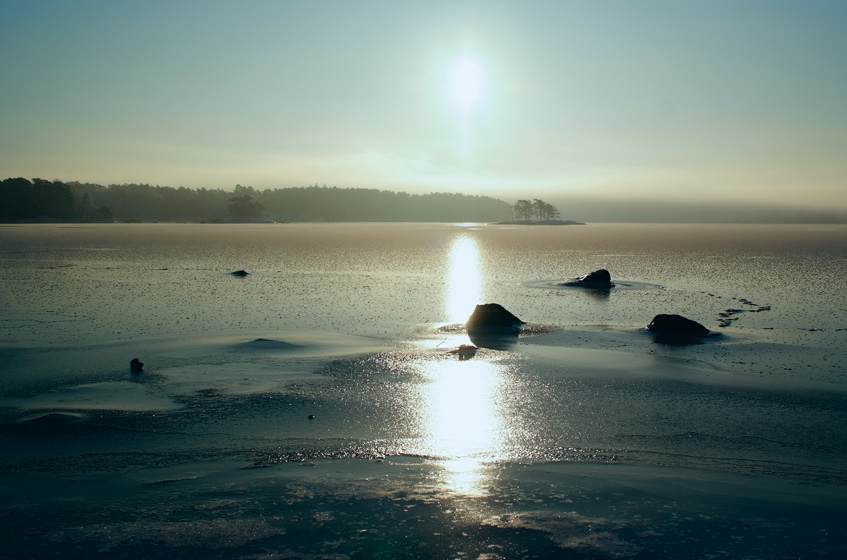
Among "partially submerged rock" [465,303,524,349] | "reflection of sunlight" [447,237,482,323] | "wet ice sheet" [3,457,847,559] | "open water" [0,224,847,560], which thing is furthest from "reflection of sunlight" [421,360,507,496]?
"reflection of sunlight" [447,237,482,323]

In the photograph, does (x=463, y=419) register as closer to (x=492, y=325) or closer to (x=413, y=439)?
(x=413, y=439)

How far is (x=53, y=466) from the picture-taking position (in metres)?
8.70

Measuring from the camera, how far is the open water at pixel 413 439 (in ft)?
22.6

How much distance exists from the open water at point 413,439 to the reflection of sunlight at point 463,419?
0.06 meters

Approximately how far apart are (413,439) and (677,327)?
12.3m

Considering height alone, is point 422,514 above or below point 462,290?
below

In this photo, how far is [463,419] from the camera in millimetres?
10969

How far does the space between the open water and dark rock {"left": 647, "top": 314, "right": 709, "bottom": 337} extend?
0.65 metres

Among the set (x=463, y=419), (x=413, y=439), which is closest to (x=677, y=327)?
(x=463, y=419)

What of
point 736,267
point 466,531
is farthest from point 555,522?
point 736,267

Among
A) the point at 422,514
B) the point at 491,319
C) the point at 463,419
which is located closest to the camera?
the point at 422,514

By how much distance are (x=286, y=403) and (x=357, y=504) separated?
4536mm

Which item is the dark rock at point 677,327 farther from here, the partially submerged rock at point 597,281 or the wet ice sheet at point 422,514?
the partially submerged rock at point 597,281

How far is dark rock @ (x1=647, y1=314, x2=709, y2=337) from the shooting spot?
19125mm
